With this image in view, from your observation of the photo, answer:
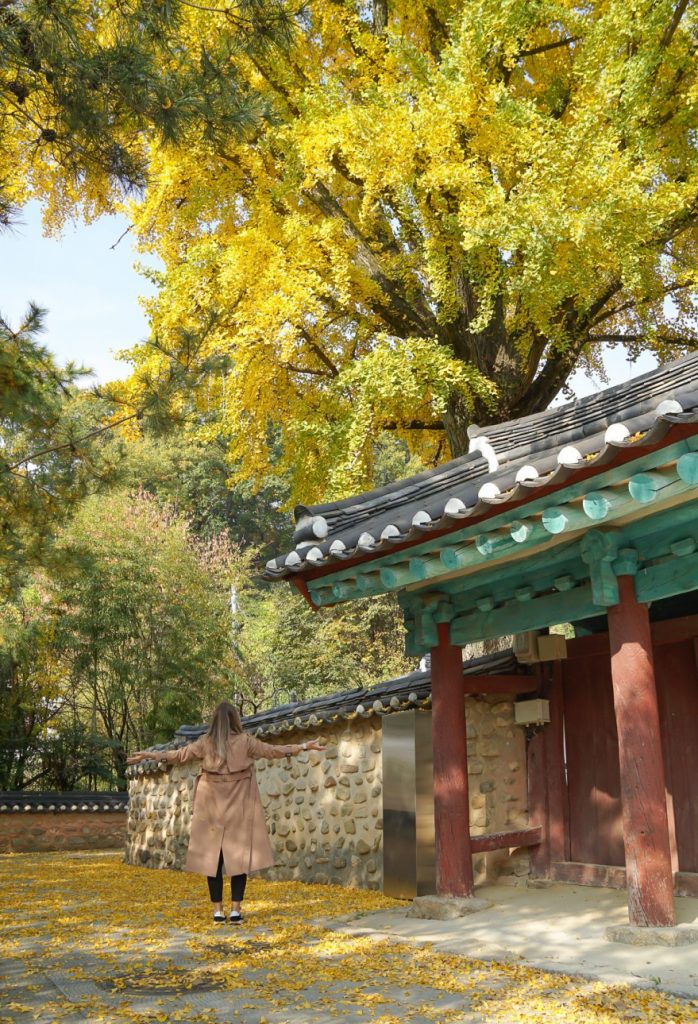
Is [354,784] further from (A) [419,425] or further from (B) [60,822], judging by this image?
(B) [60,822]

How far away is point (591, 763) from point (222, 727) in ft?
8.46

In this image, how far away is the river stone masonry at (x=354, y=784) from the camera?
22.6 ft

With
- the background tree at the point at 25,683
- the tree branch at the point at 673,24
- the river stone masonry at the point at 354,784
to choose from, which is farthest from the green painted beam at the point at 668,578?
the background tree at the point at 25,683

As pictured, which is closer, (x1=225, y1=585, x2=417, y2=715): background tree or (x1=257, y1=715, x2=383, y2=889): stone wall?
(x1=257, y1=715, x2=383, y2=889): stone wall

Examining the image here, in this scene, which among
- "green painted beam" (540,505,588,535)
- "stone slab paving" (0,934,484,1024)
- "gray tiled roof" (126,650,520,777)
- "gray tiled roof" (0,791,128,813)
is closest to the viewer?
"stone slab paving" (0,934,484,1024)

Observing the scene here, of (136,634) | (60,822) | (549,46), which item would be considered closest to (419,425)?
(549,46)

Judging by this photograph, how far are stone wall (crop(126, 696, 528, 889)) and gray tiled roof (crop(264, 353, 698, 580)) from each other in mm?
1748

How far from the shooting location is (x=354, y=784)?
26.6 feet

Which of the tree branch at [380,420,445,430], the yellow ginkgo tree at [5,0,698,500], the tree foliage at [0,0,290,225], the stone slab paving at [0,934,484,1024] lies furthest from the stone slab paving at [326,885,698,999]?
the tree branch at [380,420,445,430]

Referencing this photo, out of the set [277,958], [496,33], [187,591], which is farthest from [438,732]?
[187,591]

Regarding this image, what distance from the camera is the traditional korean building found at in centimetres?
448

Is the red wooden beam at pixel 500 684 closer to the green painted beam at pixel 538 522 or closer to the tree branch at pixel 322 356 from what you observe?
the green painted beam at pixel 538 522

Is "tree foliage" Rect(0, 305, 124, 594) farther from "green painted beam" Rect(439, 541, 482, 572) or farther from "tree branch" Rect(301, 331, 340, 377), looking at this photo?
"tree branch" Rect(301, 331, 340, 377)

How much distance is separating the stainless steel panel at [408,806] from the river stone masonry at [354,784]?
0.35m
